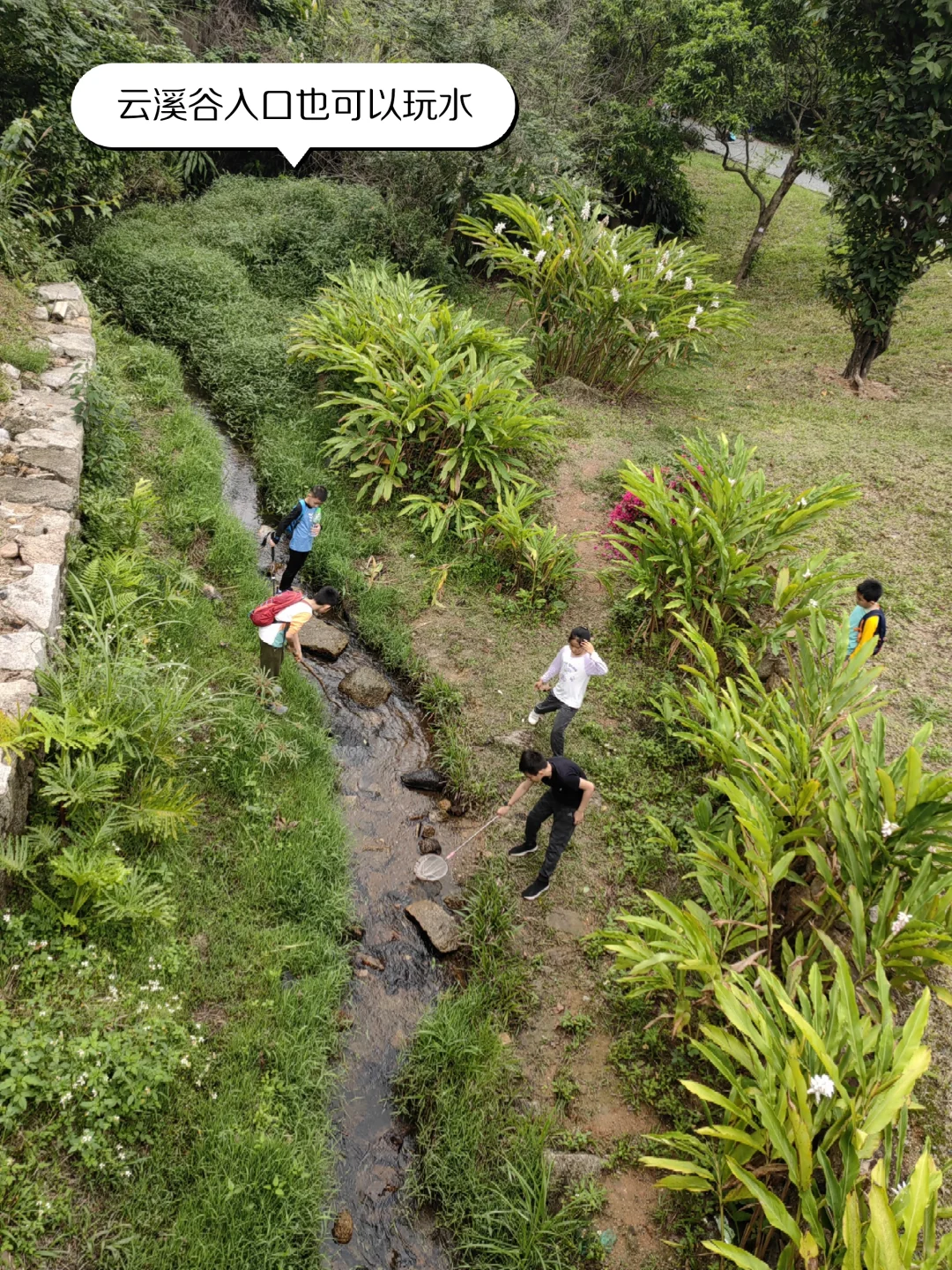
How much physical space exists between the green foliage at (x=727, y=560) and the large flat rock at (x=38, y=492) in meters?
4.26

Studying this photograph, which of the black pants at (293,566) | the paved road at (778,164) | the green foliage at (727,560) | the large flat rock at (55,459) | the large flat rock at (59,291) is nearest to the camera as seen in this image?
the large flat rock at (55,459)

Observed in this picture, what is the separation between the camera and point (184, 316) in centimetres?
1032

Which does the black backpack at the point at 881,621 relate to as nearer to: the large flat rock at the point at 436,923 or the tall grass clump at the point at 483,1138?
the tall grass clump at the point at 483,1138

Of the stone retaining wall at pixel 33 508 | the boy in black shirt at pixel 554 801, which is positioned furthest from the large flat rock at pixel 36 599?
the boy in black shirt at pixel 554 801

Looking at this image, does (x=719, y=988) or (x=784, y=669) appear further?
(x=784, y=669)

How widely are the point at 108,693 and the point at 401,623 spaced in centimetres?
291

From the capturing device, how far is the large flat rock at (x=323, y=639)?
665cm

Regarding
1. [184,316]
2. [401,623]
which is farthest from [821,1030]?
[184,316]

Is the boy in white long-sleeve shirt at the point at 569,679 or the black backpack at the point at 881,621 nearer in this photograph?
the boy in white long-sleeve shirt at the point at 569,679

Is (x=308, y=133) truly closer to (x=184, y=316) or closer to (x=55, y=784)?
(x=184, y=316)

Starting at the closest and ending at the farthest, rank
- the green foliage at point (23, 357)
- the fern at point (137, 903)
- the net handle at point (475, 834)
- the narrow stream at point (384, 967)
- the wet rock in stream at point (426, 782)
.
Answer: the narrow stream at point (384, 967), the fern at point (137, 903), the net handle at point (475, 834), the wet rock in stream at point (426, 782), the green foliage at point (23, 357)

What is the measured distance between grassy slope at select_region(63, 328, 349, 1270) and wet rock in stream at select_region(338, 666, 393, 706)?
1.36ft

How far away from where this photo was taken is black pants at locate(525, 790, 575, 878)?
4.69m

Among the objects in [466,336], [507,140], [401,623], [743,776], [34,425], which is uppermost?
[507,140]
